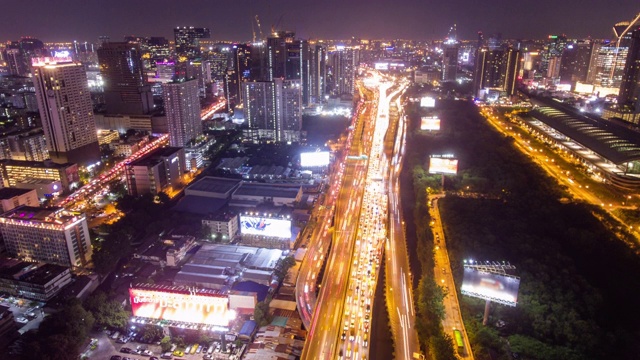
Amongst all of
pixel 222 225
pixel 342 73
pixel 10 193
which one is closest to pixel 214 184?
pixel 222 225

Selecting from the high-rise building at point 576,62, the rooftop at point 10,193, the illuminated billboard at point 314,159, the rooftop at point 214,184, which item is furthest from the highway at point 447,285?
the high-rise building at point 576,62

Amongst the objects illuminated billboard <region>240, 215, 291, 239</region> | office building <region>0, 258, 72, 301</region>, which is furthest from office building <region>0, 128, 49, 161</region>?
illuminated billboard <region>240, 215, 291, 239</region>

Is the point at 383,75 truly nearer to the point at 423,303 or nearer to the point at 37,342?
the point at 423,303

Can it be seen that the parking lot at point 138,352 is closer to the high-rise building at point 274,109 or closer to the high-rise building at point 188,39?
the high-rise building at point 274,109

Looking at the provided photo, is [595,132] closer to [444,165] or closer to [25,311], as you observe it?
[444,165]

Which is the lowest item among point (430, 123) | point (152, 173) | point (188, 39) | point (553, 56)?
point (152, 173)

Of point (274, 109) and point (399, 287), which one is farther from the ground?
point (274, 109)
